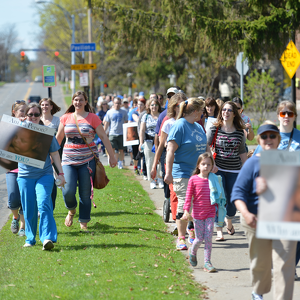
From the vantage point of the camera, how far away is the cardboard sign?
245 inches

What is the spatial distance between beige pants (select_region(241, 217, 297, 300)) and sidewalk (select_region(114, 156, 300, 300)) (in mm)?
672

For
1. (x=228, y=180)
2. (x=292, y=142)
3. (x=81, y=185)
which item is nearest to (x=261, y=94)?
(x=228, y=180)

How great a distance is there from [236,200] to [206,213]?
5.13 feet

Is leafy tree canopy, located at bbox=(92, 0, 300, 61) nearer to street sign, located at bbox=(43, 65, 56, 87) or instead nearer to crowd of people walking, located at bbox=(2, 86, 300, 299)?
street sign, located at bbox=(43, 65, 56, 87)

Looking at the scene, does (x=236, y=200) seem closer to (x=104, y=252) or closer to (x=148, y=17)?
(x=104, y=252)

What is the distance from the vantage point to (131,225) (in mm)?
7809

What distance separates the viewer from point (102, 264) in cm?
567

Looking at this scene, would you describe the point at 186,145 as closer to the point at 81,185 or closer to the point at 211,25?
the point at 81,185

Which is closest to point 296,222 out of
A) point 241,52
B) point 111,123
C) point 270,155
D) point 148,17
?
point 270,155

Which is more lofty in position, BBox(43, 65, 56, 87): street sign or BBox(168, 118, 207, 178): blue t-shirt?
BBox(43, 65, 56, 87): street sign

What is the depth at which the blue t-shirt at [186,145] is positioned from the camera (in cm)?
621

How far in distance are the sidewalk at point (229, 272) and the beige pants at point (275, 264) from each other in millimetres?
672

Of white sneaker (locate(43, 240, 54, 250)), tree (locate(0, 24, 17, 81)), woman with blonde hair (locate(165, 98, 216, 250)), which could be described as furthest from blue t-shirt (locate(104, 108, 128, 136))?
tree (locate(0, 24, 17, 81))

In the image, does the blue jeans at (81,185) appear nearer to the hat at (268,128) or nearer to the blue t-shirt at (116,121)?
the hat at (268,128)
